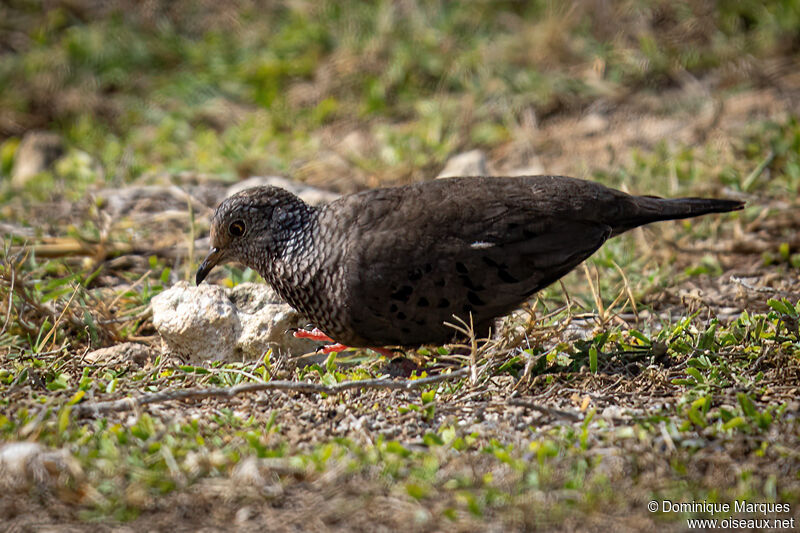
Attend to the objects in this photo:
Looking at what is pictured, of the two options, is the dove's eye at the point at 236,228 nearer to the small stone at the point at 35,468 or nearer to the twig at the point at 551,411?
the small stone at the point at 35,468

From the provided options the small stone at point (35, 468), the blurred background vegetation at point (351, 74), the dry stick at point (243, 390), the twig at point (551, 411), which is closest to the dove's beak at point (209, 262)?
the dry stick at point (243, 390)

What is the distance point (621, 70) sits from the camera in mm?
7879

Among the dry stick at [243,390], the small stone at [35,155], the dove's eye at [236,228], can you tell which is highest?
the small stone at [35,155]

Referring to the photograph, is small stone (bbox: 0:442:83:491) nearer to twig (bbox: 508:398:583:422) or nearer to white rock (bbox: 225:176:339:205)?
twig (bbox: 508:398:583:422)

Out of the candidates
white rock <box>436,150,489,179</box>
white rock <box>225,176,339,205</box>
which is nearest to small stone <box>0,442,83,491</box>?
white rock <box>225,176,339,205</box>

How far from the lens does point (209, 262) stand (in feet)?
14.4

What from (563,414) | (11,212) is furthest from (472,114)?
(563,414)

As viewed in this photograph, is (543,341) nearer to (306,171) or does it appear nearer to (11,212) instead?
(306,171)

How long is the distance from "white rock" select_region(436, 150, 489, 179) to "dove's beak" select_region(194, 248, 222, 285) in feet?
7.75

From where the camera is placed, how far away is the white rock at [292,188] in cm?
603

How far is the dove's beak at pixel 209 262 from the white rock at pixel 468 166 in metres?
2.36

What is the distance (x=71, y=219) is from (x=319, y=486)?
380 centimetres

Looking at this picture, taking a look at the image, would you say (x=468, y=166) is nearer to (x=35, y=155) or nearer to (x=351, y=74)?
(x=351, y=74)

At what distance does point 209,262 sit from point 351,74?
4062mm
